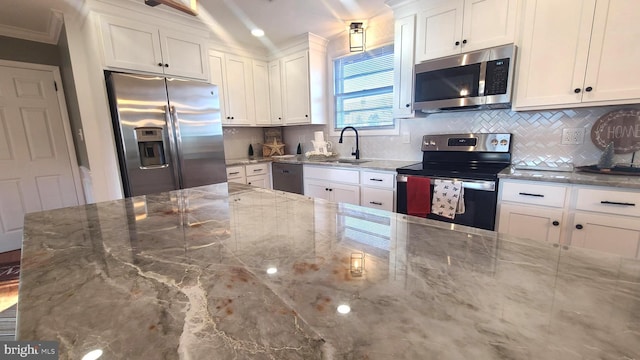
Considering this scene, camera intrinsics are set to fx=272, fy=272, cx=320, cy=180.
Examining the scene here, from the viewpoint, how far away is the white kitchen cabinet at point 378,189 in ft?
8.58

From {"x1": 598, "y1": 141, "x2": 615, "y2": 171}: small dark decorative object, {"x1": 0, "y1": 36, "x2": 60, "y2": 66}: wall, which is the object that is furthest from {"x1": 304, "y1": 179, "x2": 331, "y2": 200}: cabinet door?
{"x1": 0, "y1": 36, "x2": 60, "y2": 66}: wall

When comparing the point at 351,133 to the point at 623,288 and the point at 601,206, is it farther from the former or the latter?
the point at 623,288

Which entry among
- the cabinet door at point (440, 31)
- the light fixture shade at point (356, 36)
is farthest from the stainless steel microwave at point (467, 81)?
the light fixture shade at point (356, 36)

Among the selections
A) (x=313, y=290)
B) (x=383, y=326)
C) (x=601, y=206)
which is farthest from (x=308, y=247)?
(x=601, y=206)

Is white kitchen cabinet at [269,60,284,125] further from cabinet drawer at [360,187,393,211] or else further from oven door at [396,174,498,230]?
oven door at [396,174,498,230]

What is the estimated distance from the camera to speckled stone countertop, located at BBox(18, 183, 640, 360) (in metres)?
0.44

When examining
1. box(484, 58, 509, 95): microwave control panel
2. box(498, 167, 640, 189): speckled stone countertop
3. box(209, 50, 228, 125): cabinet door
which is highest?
box(209, 50, 228, 125): cabinet door

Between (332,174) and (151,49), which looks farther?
(332,174)

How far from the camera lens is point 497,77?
2100mm

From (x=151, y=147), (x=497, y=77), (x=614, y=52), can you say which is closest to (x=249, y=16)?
(x=151, y=147)

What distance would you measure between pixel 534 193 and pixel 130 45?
3527 mm

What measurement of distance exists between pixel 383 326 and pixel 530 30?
2475 mm

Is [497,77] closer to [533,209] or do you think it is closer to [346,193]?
[533,209]

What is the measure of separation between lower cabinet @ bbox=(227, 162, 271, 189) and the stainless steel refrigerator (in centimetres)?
26
